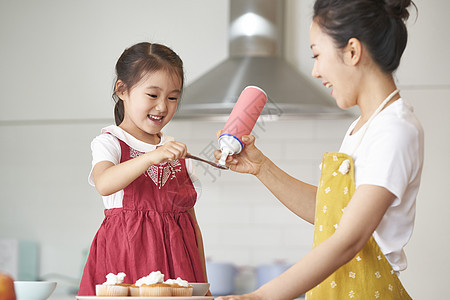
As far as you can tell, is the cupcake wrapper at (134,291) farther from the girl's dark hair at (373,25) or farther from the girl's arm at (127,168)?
the girl's dark hair at (373,25)

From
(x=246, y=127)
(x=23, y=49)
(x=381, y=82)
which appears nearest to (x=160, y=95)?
(x=246, y=127)

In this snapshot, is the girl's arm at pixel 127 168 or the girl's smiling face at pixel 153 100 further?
the girl's smiling face at pixel 153 100

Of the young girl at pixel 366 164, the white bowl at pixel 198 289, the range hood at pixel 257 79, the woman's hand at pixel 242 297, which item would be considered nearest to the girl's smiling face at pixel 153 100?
the young girl at pixel 366 164

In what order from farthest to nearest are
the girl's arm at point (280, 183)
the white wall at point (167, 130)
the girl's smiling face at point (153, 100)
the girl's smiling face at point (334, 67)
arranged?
the white wall at point (167, 130), the girl's smiling face at point (153, 100), the girl's arm at point (280, 183), the girl's smiling face at point (334, 67)

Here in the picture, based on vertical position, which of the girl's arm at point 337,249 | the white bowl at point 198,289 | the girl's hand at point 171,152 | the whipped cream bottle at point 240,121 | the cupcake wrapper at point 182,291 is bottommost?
the white bowl at point 198,289

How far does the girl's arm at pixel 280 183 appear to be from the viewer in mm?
1287

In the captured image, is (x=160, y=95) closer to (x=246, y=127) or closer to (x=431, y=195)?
(x=246, y=127)

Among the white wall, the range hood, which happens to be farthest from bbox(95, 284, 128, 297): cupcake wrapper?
the white wall

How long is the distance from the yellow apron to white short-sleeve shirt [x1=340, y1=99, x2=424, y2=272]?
0.06 ft

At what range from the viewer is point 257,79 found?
260 cm

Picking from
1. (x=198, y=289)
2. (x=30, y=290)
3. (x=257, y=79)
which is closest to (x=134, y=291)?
(x=198, y=289)

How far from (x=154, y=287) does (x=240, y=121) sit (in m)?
0.44

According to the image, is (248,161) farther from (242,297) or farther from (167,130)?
(167,130)

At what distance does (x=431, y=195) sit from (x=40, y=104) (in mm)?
2044
